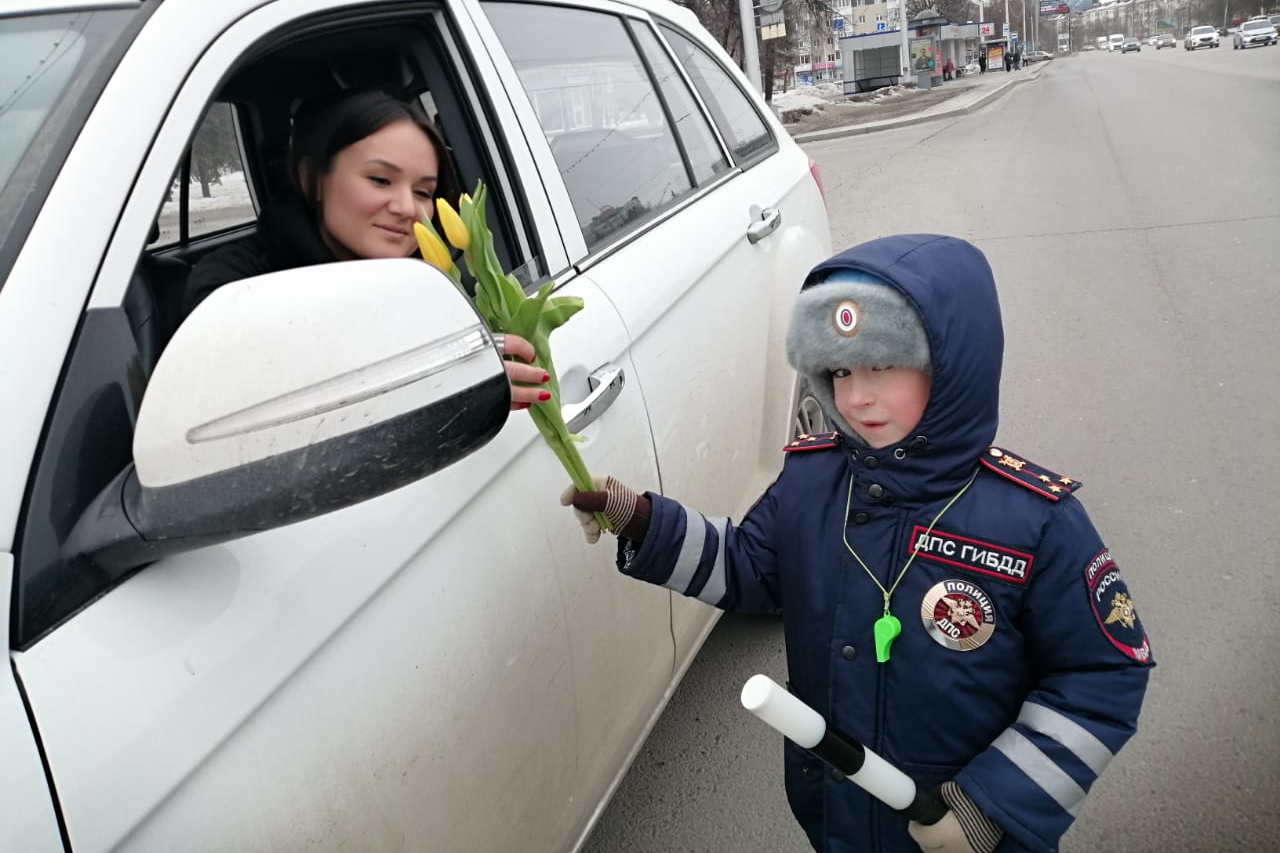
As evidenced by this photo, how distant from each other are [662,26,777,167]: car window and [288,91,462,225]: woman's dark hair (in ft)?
4.50

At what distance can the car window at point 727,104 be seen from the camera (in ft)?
10.4

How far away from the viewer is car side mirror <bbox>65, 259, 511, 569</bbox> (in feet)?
3.09

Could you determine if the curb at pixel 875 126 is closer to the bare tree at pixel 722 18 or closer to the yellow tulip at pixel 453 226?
the bare tree at pixel 722 18

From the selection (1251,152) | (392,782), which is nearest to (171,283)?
(392,782)

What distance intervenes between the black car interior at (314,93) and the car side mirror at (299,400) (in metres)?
0.54

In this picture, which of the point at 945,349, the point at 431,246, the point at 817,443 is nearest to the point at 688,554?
the point at 817,443

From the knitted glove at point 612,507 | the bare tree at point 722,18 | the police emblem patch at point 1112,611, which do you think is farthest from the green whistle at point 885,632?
the bare tree at point 722,18

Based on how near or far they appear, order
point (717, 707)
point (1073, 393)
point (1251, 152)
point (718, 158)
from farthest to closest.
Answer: point (1251, 152) → point (1073, 393) → point (718, 158) → point (717, 707)

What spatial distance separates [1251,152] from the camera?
36.7 ft

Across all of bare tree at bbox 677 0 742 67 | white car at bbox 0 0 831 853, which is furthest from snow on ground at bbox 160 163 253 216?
bare tree at bbox 677 0 742 67

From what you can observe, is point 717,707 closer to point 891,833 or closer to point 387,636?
point 891,833

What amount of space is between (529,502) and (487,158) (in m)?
0.77

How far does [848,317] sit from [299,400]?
0.82m

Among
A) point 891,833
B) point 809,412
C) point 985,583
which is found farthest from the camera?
point 809,412
